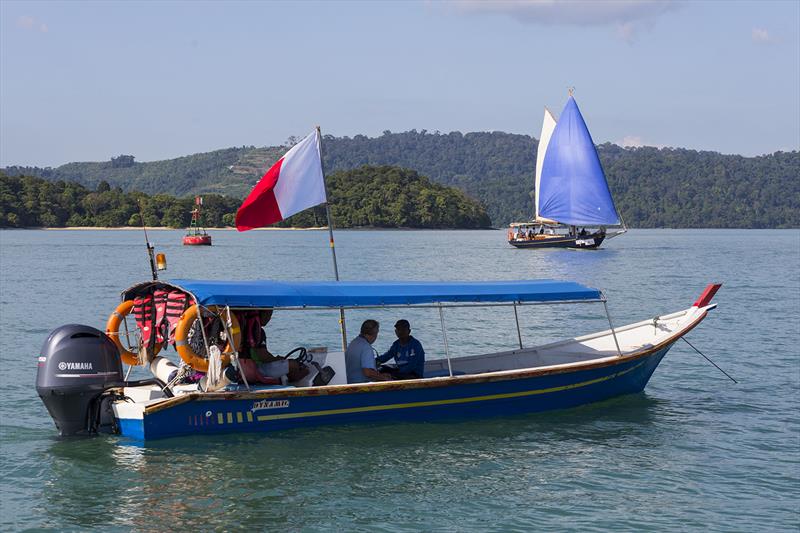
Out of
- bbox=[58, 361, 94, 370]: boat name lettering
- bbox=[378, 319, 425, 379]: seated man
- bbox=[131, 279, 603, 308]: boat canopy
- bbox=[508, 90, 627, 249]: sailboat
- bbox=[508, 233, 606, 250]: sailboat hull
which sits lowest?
bbox=[378, 319, 425, 379]: seated man

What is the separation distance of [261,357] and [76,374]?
8.73 ft

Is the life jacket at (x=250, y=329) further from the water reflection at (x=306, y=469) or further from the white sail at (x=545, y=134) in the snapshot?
the white sail at (x=545, y=134)

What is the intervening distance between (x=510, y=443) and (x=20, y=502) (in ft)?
21.9

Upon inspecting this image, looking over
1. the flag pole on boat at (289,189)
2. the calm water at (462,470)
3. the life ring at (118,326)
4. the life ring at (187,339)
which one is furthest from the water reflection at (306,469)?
the flag pole on boat at (289,189)

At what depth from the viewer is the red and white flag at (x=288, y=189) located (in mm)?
14938

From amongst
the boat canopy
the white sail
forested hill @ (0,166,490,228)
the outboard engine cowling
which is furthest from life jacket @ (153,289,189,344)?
forested hill @ (0,166,490,228)

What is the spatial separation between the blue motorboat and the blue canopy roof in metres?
0.02

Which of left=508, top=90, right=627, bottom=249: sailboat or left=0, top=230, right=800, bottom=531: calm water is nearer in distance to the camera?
left=0, top=230, right=800, bottom=531: calm water

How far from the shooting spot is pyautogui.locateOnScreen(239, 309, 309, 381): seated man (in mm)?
13812

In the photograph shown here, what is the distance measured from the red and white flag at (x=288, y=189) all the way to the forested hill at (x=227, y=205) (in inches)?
5040

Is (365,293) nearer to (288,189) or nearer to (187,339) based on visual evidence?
(288,189)

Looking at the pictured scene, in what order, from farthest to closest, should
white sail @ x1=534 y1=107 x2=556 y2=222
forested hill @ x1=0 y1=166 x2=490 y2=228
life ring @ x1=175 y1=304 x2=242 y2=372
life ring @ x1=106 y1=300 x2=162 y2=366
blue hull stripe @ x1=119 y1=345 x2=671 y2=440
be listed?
forested hill @ x1=0 y1=166 x2=490 y2=228, white sail @ x1=534 y1=107 x2=556 y2=222, life ring @ x1=106 y1=300 x2=162 y2=366, blue hull stripe @ x1=119 y1=345 x2=671 y2=440, life ring @ x1=175 y1=304 x2=242 y2=372

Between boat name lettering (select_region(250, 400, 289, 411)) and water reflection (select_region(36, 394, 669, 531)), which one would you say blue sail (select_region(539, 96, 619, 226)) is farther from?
boat name lettering (select_region(250, 400, 289, 411))

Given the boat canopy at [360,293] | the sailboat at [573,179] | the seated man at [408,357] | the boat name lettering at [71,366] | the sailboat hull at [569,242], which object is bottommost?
the seated man at [408,357]
